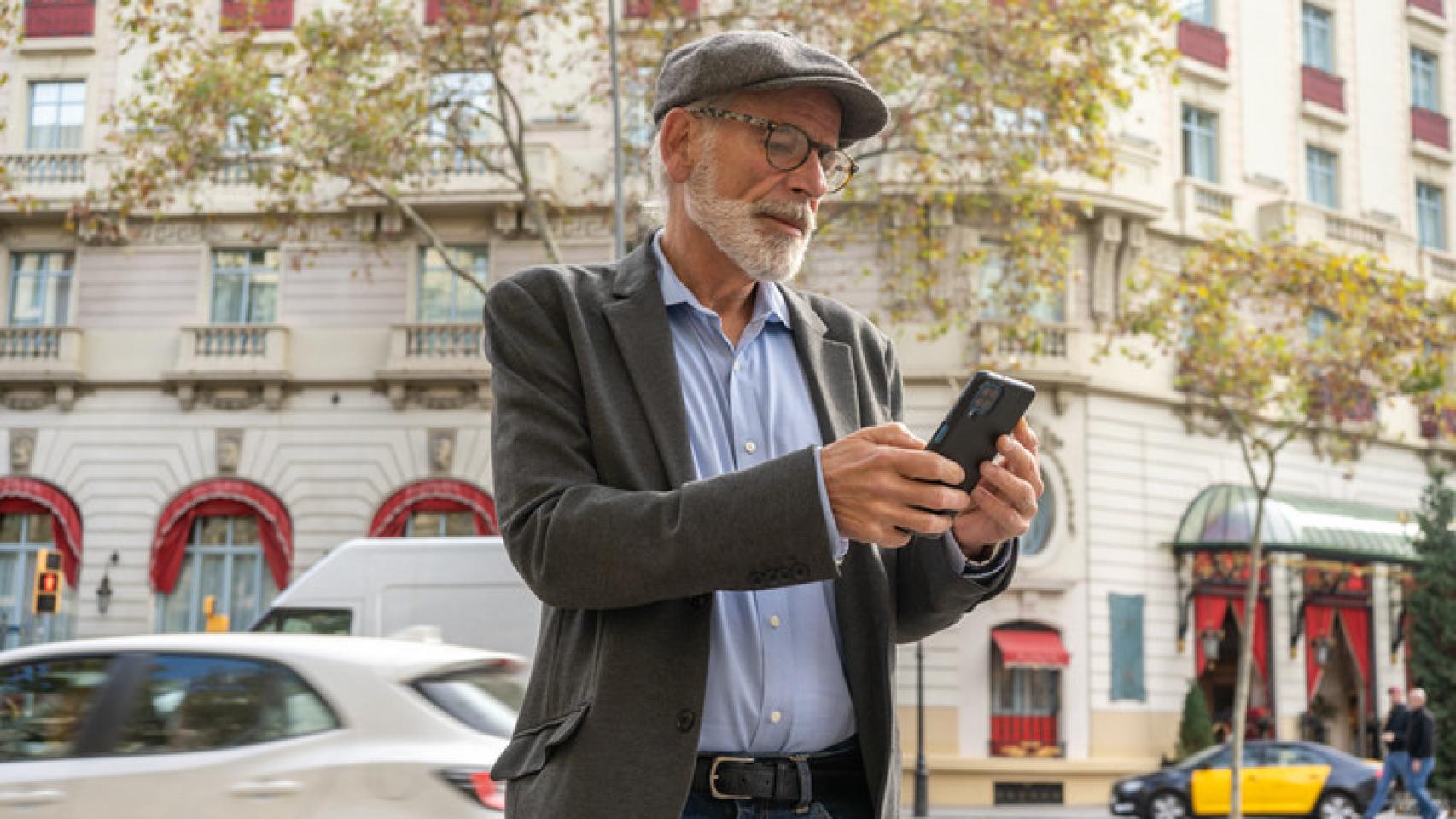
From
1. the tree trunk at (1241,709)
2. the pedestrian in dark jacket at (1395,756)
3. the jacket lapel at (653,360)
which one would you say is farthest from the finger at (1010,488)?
the pedestrian in dark jacket at (1395,756)

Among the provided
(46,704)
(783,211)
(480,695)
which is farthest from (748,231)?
(46,704)

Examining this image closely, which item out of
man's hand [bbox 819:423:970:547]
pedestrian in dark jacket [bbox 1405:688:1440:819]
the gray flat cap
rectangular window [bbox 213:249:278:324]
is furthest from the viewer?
rectangular window [bbox 213:249:278:324]

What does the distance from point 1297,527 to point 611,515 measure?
25.8 metres

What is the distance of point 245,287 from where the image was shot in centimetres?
2523

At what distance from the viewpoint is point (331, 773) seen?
575 centimetres

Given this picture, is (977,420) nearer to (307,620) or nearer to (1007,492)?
(1007,492)

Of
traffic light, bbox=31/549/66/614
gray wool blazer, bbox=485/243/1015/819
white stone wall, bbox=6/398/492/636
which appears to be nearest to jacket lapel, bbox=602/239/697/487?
gray wool blazer, bbox=485/243/1015/819

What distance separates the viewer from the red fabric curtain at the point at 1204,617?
25.1 meters

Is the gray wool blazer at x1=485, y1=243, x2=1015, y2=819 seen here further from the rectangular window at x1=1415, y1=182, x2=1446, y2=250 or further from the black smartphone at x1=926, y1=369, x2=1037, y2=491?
the rectangular window at x1=1415, y1=182, x2=1446, y2=250

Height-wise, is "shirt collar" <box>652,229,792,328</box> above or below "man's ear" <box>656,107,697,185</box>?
below

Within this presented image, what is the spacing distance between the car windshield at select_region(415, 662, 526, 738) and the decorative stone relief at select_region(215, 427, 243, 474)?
64.4 feet

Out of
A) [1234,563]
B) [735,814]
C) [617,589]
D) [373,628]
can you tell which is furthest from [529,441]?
[1234,563]

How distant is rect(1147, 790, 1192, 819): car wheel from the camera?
20875mm

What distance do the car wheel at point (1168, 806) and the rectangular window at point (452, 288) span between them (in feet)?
42.2
